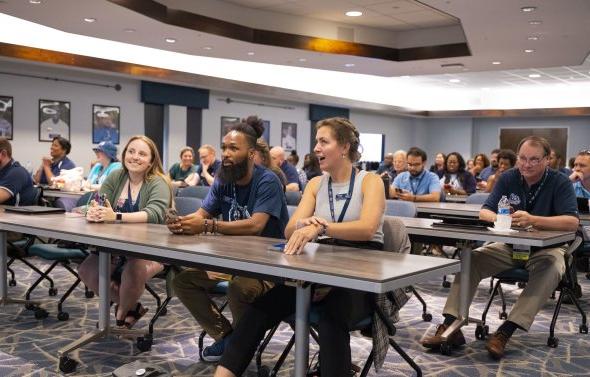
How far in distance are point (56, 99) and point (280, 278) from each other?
9205 mm

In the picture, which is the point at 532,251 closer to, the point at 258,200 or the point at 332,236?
the point at 332,236

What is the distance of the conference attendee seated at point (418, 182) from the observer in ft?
20.5

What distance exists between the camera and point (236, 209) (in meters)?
3.29

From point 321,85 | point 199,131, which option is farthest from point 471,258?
point 321,85

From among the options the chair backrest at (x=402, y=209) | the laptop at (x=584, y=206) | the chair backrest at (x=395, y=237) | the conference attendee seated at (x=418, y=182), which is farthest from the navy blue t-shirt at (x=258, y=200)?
the conference attendee seated at (x=418, y=182)

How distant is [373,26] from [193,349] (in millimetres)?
7029

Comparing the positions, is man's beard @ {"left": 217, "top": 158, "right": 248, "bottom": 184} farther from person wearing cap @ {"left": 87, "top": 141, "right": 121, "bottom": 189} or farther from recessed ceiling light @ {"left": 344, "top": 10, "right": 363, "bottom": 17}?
recessed ceiling light @ {"left": 344, "top": 10, "right": 363, "bottom": 17}

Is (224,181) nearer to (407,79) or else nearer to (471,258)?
(471,258)

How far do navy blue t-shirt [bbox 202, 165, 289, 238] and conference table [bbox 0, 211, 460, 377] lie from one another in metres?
0.25

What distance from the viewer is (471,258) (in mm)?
3957

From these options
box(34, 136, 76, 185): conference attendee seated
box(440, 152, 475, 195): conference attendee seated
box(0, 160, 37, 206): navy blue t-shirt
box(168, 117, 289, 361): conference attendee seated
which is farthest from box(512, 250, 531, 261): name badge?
box(34, 136, 76, 185): conference attendee seated

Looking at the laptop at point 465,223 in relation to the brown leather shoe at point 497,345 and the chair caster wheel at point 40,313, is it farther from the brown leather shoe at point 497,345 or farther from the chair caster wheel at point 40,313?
the chair caster wheel at point 40,313

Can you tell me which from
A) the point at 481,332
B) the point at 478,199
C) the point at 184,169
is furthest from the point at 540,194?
the point at 184,169

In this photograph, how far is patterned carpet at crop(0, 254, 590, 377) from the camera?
343 cm
